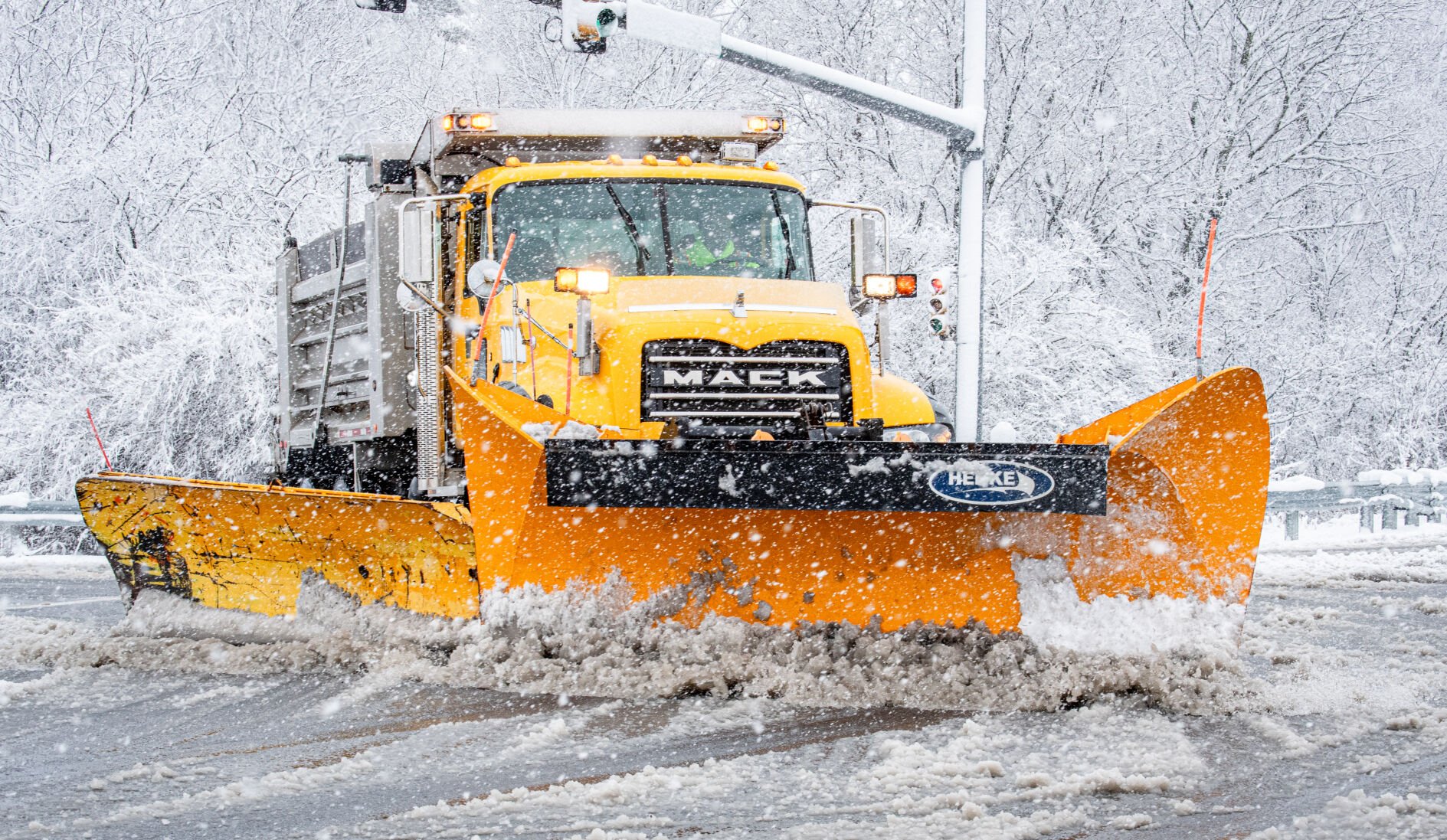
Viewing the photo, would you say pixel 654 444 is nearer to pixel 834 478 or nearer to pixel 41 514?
pixel 834 478

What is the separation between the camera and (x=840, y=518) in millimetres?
5809

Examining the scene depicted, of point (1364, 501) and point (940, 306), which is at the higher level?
point (940, 306)

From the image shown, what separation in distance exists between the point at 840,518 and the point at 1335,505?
474 inches

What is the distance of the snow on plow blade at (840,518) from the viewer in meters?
5.26

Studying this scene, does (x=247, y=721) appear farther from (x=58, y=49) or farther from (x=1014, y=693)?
(x=58, y=49)

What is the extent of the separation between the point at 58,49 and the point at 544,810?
1616cm

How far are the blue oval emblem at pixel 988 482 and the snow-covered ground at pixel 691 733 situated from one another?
681mm

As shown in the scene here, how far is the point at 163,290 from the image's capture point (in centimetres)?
1563

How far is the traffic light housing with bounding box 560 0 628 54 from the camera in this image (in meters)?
12.2

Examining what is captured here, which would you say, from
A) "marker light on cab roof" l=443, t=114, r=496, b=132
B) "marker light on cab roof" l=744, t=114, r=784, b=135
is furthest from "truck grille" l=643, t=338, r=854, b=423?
"marker light on cab roof" l=744, t=114, r=784, b=135

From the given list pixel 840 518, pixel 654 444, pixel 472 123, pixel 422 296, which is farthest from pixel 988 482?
pixel 472 123

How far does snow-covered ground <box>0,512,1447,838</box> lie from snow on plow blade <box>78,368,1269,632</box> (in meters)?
0.18

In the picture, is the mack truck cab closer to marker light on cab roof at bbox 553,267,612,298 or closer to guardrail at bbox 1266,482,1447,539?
marker light on cab roof at bbox 553,267,612,298

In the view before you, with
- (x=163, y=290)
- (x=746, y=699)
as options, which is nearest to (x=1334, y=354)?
(x=163, y=290)
